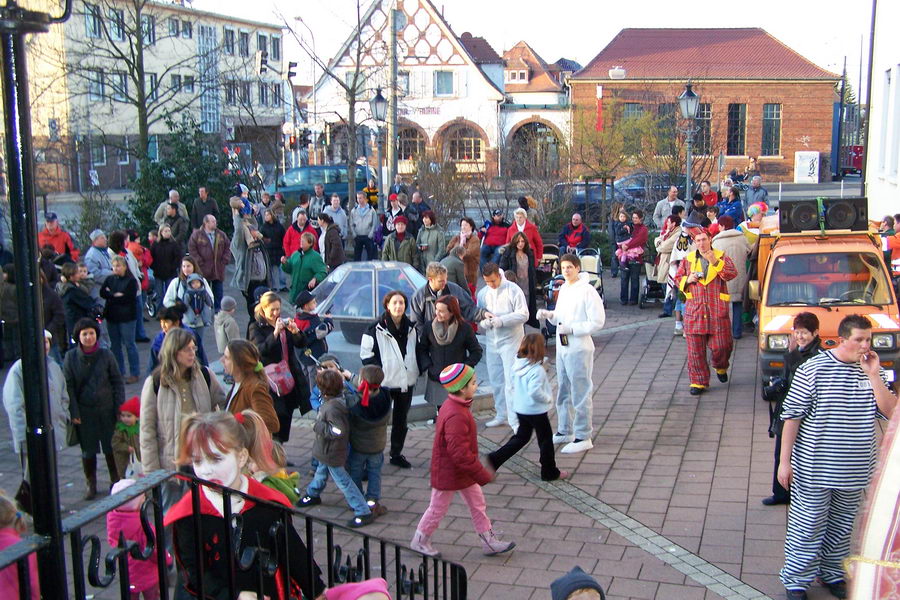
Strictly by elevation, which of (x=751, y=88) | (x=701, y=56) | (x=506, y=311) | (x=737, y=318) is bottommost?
(x=737, y=318)

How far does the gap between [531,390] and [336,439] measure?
5.40 ft

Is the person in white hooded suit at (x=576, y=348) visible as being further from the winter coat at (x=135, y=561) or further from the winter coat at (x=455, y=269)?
the winter coat at (x=135, y=561)

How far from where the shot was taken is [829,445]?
5371 mm

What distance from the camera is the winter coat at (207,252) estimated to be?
46.4 feet

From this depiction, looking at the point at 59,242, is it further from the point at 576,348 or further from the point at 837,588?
the point at 837,588

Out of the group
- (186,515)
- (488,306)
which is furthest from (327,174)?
(186,515)

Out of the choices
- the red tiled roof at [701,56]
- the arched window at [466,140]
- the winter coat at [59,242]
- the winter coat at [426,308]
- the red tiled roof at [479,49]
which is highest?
the red tiled roof at [479,49]

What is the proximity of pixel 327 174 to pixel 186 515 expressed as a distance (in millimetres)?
29766

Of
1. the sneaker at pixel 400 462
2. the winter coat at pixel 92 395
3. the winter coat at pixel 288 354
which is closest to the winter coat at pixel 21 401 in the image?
the winter coat at pixel 92 395

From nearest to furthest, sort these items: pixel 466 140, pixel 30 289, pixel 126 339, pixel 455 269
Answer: pixel 30 289 < pixel 126 339 < pixel 455 269 < pixel 466 140

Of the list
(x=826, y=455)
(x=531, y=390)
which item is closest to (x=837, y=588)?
(x=826, y=455)

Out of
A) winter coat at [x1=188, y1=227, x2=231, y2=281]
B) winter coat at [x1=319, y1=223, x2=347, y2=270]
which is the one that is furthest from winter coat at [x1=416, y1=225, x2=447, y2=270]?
winter coat at [x1=188, y1=227, x2=231, y2=281]

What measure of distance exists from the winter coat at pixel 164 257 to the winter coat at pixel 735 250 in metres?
7.98

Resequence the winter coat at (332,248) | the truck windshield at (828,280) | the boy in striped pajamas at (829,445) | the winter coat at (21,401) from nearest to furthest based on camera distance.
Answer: the boy in striped pajamas at (829,445) < the winter coat at (21,401) < the truck windshield at (828,280) < the winter coat at (332,248)
